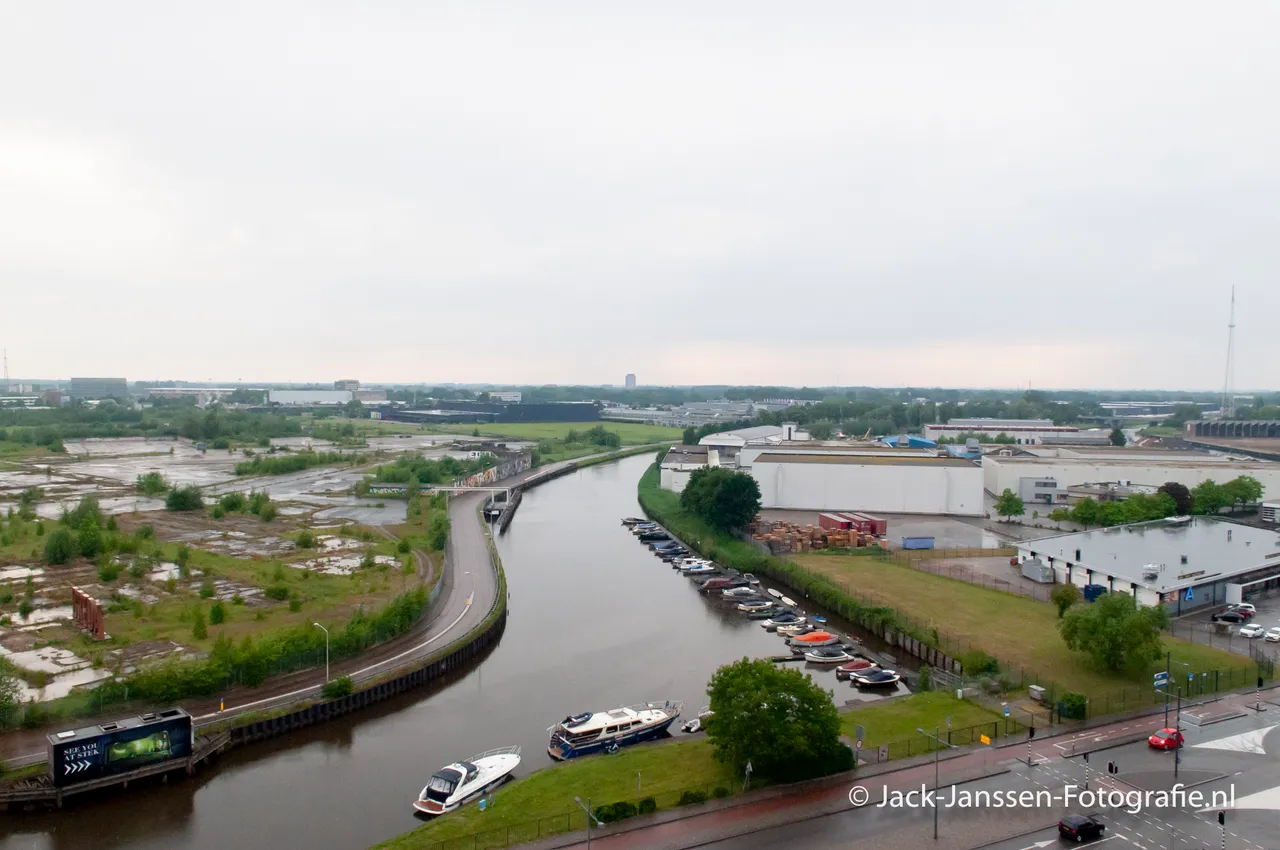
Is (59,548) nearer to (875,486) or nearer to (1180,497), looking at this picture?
(875,486)

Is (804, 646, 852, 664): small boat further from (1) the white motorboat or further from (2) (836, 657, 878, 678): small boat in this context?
(1) the white motorboat

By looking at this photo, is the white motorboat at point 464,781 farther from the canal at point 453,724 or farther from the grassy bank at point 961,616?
the grassy bank at point 961,616

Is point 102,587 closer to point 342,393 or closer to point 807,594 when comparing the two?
point 807,594

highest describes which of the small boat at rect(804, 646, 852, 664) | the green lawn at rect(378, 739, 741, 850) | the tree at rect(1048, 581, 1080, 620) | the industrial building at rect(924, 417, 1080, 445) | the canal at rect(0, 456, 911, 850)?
the industrial building at rect(924, 417, 1080, 445)

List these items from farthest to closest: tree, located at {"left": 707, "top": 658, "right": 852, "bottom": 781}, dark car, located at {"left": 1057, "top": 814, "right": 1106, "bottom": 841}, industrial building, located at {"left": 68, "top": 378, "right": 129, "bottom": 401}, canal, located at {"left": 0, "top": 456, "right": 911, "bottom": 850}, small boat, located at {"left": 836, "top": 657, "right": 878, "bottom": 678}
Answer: industrial building, located at {"left": 68, "top": 378, "right": 129, "bottom": 401} < small boat, located at {"left": 836, "top": 657, "right": 878, "bottom": 678} < canal, located at {"left": 0, "top": 456, "right": 911, "bottom": 850} < tree, located at {"left": 707, "top": 658, "right": 852, "bottom": 781} < dark car, located at {"left": 1057, "top": 814, "right": 1106, "bottom": 841}

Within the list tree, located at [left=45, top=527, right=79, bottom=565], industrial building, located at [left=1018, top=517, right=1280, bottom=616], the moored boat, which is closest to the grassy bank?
the moored boat

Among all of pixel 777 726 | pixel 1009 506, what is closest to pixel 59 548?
pixel 777 726

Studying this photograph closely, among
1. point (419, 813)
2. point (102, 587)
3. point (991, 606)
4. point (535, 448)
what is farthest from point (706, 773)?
point (535, 448)
